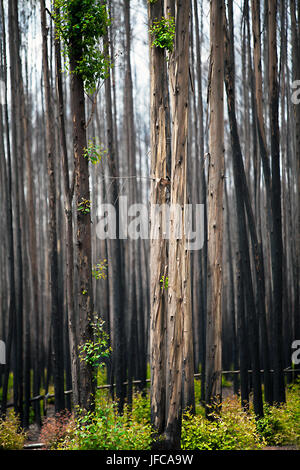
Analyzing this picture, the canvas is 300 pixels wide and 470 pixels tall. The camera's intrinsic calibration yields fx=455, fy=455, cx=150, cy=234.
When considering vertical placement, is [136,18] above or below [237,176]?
above

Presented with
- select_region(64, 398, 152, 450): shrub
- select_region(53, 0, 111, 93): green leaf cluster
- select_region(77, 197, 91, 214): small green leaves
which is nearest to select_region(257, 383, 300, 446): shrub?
select_region(64, 398, 152, 450): shrub

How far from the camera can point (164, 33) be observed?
586 cm

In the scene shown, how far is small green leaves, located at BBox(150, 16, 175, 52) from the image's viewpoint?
587cm

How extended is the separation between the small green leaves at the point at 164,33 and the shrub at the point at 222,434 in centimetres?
497

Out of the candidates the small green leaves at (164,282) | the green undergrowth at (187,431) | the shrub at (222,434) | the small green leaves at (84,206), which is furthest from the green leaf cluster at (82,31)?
the shrub at (222,434)

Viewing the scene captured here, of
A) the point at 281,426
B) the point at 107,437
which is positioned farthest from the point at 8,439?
the point at 281,426

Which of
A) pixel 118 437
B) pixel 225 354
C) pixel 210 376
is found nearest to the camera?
pixel 118 437

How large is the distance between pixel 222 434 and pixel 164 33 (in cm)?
520

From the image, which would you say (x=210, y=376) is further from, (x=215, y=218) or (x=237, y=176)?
(x=237, y=176)

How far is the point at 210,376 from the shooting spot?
22.5ft

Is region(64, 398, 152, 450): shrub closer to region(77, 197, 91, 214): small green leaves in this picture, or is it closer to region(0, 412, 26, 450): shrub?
region(0, 412, 26, 450): shrub

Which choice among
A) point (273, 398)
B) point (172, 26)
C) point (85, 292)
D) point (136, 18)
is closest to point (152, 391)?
point (85, 292)

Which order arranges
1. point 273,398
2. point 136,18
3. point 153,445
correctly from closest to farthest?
point 153,445, point 273,398, point 136,18
